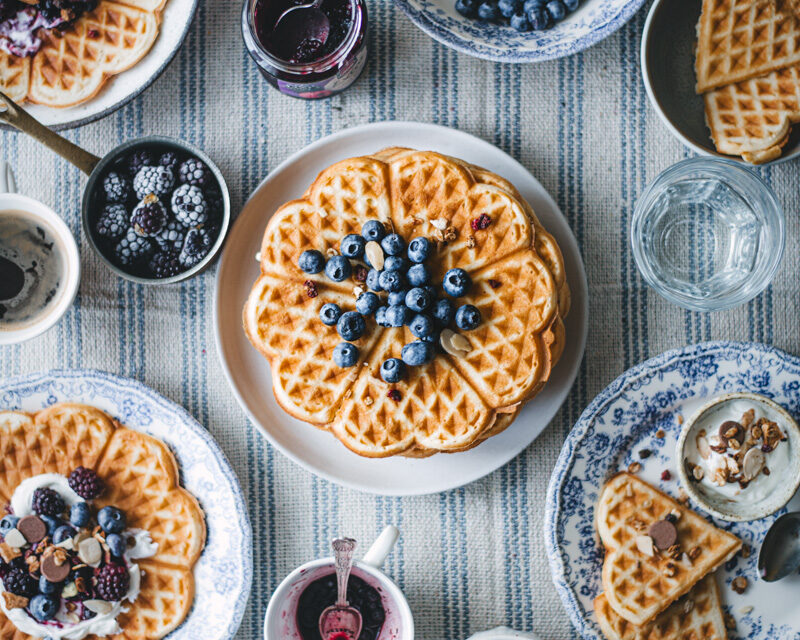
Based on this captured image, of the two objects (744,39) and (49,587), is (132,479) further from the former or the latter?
(744,39)

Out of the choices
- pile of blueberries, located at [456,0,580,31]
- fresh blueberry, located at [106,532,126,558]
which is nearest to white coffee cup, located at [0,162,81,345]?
fresh blueberry, located at [106,532,126,558]

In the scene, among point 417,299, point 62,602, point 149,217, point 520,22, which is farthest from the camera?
point 62,602

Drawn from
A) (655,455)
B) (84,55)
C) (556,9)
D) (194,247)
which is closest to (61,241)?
(194,247)

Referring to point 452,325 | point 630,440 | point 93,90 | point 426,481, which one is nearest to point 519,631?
point 426,481

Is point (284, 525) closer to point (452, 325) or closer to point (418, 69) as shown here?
point (452, 325)

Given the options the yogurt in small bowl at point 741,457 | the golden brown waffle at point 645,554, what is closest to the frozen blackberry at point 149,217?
the golden brown waffle at point 645,554

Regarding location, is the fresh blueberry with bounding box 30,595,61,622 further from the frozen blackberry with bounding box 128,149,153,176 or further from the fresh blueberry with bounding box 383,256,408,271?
the fresh blueberry with bounding box 383,256,408,271
